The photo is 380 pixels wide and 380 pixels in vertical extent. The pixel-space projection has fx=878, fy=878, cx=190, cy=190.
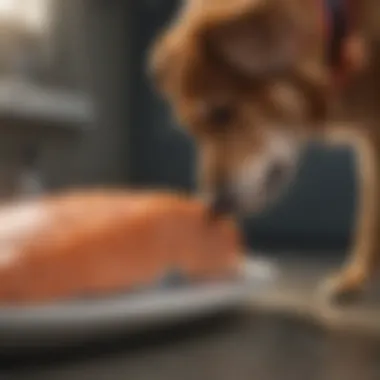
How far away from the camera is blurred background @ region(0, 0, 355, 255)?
1.70m

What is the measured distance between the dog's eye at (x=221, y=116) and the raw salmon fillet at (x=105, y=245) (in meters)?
0.07

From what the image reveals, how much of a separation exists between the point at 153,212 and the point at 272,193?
0.22 meters

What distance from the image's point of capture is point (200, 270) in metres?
0.68

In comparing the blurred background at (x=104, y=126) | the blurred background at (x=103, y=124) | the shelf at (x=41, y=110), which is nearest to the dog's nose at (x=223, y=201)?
the blurred background at (x=104, y=126)

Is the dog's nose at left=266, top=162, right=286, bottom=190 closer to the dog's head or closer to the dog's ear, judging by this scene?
the dog's head

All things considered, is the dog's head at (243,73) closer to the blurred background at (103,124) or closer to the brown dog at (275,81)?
the brown dog at (275,81)

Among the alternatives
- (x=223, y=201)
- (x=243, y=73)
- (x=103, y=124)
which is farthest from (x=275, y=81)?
(x=103, y=124)

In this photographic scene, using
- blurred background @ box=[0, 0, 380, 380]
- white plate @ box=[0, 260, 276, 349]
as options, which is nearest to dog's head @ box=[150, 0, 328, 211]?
white plate @ box=[0, 260, 276, 349]

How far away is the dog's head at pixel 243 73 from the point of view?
58 centimetres

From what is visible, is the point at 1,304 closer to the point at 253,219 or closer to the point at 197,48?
the point at 197,48

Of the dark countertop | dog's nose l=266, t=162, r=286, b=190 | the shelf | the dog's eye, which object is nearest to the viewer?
the dark countertop

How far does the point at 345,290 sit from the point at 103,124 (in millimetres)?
1440

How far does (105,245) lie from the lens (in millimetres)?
595

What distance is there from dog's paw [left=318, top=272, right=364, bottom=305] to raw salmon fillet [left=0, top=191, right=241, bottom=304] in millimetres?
91
